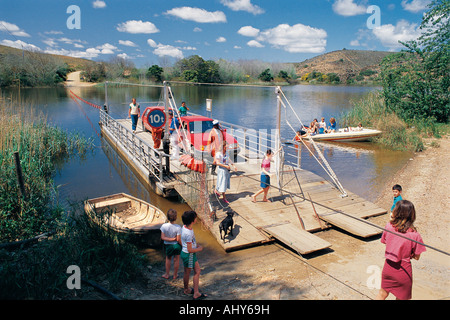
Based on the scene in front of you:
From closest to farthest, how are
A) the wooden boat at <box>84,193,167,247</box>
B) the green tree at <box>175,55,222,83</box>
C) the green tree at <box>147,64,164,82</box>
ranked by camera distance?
1. the wooden boat at <box>84,193,167,247</box>
2. the green tree at <box>147,64,164,82</box>
3. the green tree at <box>175,55,222,83</box>

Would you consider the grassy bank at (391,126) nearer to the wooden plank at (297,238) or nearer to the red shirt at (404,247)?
the wooden plank at (297,238)

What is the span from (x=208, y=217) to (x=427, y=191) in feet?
26.4

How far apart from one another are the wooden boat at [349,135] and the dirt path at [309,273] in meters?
13.2

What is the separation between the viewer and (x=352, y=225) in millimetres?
7605

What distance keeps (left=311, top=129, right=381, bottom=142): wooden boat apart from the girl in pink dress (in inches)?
704

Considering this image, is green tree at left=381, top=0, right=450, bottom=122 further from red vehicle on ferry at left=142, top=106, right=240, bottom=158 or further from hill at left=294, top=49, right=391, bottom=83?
hill at left=294, top=49, right=391, bottom=83

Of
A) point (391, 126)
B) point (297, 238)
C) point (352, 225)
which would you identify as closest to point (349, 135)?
point (391, 126)

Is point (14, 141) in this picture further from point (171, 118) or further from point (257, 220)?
point (257, 220)

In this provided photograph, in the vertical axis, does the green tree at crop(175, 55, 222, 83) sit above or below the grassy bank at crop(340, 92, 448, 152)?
above

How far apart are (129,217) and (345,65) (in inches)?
5846

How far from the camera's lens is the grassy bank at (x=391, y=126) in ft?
65.0

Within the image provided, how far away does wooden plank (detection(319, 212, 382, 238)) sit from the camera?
723cm

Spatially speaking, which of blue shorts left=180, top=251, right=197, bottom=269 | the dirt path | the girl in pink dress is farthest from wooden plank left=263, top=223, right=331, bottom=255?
blue shorts left=180, top=251, right=197, bottom=269

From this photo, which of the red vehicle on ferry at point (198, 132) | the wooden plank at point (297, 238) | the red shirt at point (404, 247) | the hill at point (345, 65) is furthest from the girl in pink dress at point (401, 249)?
the hill at point (345, 65)
